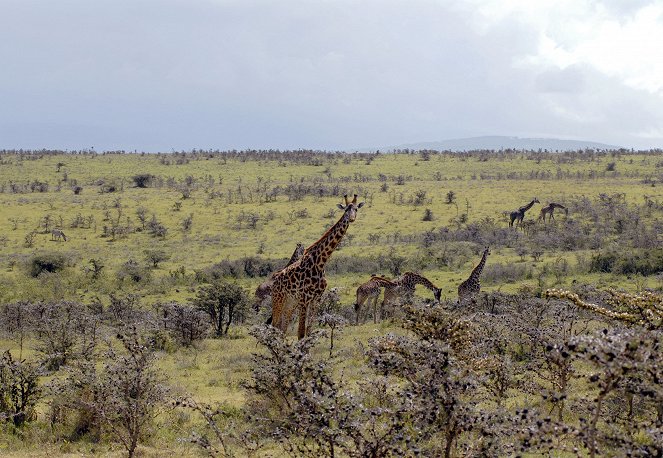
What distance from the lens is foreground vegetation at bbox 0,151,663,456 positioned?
610 centimetres

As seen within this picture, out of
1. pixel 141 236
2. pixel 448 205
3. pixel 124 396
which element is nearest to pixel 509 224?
pixel 448 205

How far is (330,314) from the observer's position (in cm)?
1734

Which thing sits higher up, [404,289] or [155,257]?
[404,289]

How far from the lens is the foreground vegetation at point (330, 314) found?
20.0 ft

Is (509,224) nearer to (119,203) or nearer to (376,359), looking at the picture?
(119,203)

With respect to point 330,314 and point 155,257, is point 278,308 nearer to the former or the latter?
point 330,314

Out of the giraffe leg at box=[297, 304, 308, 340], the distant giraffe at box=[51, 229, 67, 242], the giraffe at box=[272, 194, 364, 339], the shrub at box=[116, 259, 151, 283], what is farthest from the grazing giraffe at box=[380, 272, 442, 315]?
the distant giraffe at box=[51, 229, 67, 242]

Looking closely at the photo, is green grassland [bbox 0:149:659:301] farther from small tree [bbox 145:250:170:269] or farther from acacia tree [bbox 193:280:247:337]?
acacia tree [bbox 193:280:247:337]

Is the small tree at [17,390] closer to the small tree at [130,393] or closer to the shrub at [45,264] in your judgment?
the small tree at [130,393]

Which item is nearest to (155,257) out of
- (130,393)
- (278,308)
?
(278,308)

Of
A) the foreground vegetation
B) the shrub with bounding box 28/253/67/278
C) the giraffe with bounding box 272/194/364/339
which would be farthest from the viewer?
the shrub with bounding box 28/253/67/278

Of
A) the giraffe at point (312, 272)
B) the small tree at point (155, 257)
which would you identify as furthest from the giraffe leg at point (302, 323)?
the small tree at point (155, 257)

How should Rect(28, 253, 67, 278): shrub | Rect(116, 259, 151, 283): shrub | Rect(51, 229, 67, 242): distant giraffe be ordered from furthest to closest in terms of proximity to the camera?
Rect(51, 229, 67, 242): distant giraffe, Rect(28, 253, 67, 278): shrub, Rect(116, 259, 151, 283): shrub

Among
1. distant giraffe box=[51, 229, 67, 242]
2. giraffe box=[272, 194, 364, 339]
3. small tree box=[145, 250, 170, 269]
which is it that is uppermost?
giraffe box=[272, 194, 364, 339]
